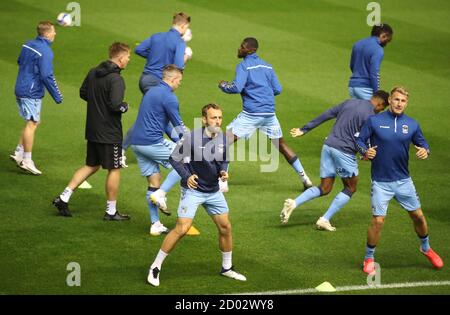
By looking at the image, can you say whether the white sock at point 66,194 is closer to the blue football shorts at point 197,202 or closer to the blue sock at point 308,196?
the blue football shorts at point 197,202

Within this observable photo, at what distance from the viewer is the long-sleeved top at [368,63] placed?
1606 centimetres

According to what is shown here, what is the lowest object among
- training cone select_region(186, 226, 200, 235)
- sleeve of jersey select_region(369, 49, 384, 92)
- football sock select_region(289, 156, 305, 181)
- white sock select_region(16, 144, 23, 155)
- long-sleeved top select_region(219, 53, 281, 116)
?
training cone select_region(186, 226, 200, 235)

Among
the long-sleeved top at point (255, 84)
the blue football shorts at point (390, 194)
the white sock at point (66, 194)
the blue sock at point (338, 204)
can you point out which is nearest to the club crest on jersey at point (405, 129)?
the blue football shorts at point (390, 194)

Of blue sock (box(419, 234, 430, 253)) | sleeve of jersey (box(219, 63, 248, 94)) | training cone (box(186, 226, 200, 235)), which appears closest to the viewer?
blue sock (box(419, 234, 430, 253))

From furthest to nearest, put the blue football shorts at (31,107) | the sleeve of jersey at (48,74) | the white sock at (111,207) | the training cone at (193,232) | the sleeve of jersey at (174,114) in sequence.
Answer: the blue football shorts at (31,107)
the sleeve of jersey at (48,74)
the white sock at (111,207)
the training cone at (193,232)
the sleeve of jersey at (174,114)

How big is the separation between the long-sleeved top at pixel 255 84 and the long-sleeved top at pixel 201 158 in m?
3.65

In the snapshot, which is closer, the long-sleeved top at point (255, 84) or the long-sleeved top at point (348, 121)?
the long-sleeved top at point (348, 121)

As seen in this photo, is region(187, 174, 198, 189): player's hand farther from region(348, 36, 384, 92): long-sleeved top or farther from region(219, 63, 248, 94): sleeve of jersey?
region(348, 36, 384, 92): long-sleeved top

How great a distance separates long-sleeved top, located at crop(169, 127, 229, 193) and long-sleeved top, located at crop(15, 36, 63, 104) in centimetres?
454

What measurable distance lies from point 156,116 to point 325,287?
130 inches

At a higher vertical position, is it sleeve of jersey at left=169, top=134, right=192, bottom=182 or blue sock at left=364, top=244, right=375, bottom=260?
sleeve of jersey at left=169, top=134, right=192, bottom=182

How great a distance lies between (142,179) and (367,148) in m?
4.77

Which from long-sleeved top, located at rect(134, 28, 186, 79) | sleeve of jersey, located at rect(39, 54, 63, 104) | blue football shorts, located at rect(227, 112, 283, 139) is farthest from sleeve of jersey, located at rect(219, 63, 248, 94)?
sleeve of jersey, located at rect(39, 54, 63, 104)

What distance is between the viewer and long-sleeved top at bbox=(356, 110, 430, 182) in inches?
457
